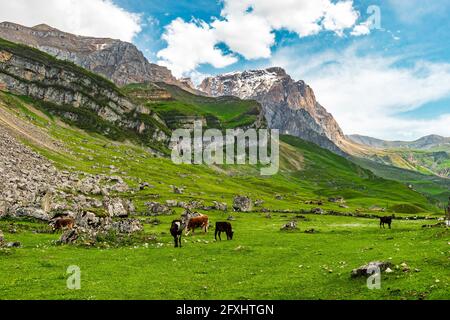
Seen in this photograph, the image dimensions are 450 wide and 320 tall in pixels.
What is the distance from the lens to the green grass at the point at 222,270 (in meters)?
21.9

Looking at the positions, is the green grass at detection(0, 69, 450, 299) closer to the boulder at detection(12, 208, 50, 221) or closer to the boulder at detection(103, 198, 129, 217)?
the boulder at detection(12, 208, 50, 221)

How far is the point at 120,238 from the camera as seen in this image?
43.5m

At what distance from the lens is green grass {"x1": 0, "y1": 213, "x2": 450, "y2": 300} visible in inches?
864

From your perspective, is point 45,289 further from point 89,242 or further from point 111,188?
point 111,188

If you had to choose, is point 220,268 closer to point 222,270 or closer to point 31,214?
point 222,270

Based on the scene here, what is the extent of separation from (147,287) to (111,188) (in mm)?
90056

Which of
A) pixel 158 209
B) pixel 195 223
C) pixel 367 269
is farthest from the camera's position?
pixel 158 209

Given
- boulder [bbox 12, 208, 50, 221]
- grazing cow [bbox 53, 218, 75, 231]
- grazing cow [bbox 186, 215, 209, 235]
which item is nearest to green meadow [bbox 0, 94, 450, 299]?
grazing cow [bbox 53, 218, 75, 231]

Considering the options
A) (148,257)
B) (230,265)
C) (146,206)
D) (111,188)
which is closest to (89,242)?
(148,257)

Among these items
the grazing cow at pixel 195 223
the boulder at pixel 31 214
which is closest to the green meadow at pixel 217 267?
the grazing cow at pixel 195 223

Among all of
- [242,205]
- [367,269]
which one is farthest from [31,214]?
[242,205]

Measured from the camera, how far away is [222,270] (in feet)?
97.6

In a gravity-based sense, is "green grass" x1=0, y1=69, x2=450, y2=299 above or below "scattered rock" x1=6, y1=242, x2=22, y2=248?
below

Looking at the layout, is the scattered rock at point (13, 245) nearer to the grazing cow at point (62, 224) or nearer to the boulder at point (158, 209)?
the grazing cow at point (62, 224)
